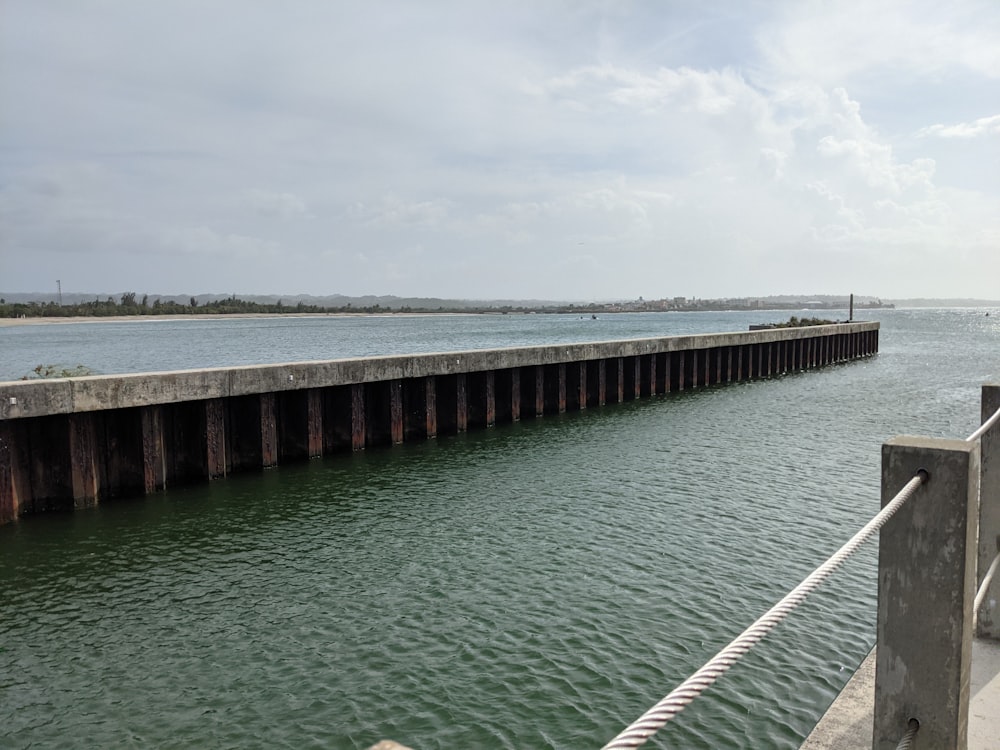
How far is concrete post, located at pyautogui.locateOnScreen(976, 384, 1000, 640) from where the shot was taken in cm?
457

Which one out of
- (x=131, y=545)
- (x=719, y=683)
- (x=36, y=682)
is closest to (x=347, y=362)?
(x=131, y=545)

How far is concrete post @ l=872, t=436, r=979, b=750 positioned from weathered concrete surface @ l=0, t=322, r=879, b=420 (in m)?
11.8

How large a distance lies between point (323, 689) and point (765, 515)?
7.54 meters

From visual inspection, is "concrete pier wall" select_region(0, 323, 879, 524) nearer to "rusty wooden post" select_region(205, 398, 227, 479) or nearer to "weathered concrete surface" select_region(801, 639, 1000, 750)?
"rusty wooden post" select_region(205, 398, 227, 479)

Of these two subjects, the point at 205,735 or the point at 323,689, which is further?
the point at 323,689

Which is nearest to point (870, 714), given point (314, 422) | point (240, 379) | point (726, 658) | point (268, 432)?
point (726, 658)

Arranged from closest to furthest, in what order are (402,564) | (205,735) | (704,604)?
(205,735), (704,604), (402,564)

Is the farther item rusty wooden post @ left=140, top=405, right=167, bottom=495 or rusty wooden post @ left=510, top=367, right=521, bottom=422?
rusty wooden post @ left=510, top=367, right=521, bottom=422

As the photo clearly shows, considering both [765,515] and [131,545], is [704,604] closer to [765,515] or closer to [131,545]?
[765,515]

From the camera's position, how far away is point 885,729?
3352mm

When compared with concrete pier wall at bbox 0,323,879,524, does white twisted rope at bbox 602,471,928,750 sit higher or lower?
higher

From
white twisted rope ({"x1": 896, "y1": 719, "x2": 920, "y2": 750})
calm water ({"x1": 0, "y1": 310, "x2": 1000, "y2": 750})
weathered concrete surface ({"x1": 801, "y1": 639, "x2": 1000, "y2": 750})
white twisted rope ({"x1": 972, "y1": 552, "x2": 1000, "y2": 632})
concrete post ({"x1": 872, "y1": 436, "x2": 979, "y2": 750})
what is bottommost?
calm water ({"x1": 0, "y1": 310, "x2": 1000, "y2": 750})

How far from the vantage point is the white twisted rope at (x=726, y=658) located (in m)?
2.05

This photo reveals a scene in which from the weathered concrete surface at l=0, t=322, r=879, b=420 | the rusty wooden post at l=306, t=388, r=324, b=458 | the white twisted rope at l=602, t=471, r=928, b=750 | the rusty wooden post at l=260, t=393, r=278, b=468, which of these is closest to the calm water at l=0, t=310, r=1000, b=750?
the rusty wooden post at l=260, t=393, r=278, b=468
